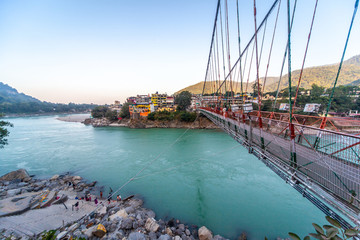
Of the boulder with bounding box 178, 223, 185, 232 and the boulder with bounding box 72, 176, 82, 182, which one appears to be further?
the boulder with bounding box 72, 176, 82, 182

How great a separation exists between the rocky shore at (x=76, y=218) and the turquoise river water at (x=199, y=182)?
2.19ft

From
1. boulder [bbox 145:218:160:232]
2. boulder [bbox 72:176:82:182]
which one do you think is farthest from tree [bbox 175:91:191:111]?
boulder [bbox 145:218:160:232]

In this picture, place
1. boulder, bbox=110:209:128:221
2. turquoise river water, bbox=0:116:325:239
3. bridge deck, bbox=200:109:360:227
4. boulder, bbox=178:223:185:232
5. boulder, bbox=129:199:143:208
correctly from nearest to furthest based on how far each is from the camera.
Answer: bridge deck, bbox=200:109:360:227 < boulder, bbox=178:223:185:232 < boulder, bbox=110:209:128:221 < turquoise river water, bbox=0:116:325:239 < boulder, bbox=129:199:143:208

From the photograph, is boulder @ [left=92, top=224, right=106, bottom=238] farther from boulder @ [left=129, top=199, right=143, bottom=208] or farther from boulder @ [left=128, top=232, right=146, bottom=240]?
boulder @ [left=129, top=199, right=143, bottom=208]

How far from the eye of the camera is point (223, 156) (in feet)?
33.3

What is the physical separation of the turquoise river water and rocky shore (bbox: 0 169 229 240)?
0.67m

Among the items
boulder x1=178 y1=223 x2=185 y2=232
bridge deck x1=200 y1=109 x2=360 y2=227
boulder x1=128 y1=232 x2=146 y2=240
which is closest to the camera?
bridge deck x1=200 y1=109 x2=360 y2=227

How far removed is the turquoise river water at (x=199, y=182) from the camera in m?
4.77

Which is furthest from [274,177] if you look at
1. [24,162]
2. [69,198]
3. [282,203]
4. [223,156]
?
[24,162]

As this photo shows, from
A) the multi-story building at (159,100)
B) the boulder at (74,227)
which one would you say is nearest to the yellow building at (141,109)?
the multi-story building at (159,100)

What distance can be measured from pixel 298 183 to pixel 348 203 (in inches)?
21.9

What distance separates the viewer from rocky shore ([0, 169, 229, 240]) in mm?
3865

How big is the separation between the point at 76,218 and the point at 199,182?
497cm

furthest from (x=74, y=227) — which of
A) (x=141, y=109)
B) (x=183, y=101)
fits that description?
(x=141, y=109)
